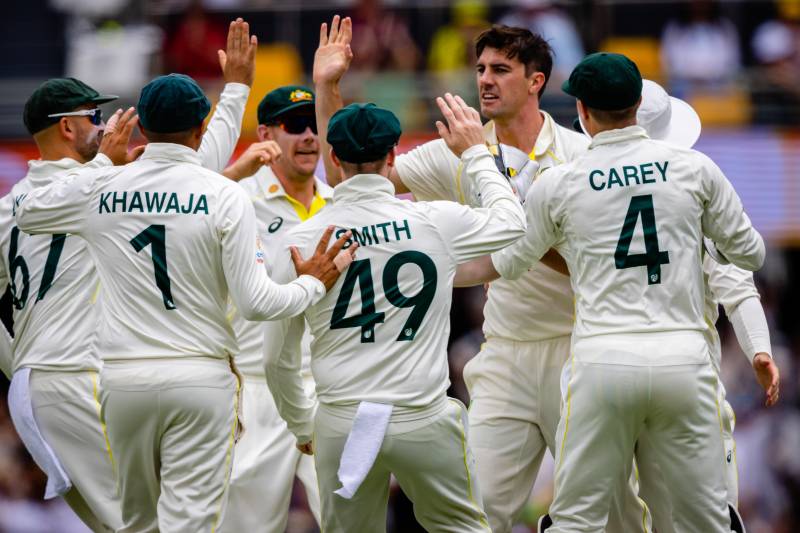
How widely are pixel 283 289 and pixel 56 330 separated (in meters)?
1.79

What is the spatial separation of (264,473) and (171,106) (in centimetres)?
240

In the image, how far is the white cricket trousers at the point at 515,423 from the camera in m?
7.47

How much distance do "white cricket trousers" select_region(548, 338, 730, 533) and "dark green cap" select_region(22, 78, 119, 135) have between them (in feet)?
10.3

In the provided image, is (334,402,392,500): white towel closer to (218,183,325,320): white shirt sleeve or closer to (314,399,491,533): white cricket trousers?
(314,399,491,533): white cricket trousers

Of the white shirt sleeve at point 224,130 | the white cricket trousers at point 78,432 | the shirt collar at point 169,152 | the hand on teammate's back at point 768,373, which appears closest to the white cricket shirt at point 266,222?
the white shirt sleeve at point 224,130

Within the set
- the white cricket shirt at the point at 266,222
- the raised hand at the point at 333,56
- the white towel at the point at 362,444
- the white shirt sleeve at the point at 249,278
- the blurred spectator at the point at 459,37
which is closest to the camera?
the white towel at the point at 362,444

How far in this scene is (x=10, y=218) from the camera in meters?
7.60

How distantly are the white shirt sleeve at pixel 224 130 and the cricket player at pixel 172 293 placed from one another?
1.97ft

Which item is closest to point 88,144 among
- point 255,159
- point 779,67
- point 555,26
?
point 255,159

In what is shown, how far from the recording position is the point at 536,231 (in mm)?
6723

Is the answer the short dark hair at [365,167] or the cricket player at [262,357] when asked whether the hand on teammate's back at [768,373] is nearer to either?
the short dark hair at [365,167]

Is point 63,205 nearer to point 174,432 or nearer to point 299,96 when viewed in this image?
point 174,432

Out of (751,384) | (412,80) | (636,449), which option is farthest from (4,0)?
(636,449)

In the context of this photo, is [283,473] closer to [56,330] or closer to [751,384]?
[56,330]
